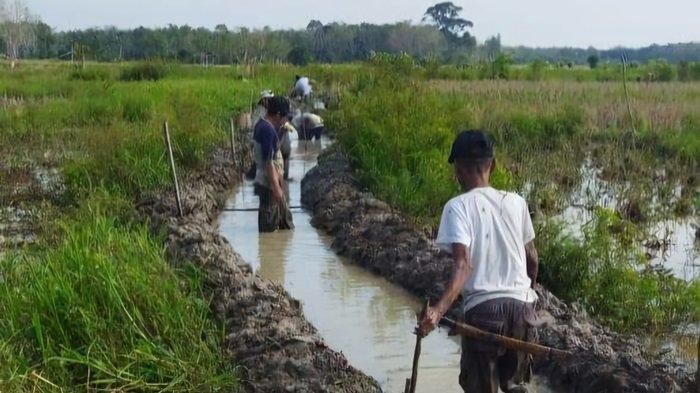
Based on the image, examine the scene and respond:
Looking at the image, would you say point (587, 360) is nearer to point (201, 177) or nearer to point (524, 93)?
point (201, 177)

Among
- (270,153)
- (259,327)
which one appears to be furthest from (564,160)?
(259,327)

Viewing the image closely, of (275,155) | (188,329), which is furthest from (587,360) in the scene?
(275,155)

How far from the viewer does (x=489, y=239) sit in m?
3.48

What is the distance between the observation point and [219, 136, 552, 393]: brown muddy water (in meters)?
5.66

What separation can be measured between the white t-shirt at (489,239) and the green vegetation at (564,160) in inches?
120

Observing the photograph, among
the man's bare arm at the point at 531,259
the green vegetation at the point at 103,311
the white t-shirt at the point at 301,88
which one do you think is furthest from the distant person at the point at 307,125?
the man's bare arm at the point at 531,259

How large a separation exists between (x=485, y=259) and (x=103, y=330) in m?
2.25

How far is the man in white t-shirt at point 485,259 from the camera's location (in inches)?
134

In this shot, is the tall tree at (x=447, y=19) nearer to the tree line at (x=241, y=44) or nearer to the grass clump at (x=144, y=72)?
the tree line at (x=241, y=44)

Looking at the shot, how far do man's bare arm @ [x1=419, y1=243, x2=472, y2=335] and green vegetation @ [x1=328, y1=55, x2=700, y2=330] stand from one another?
3274 millimetres

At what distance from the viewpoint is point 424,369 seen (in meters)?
5.61

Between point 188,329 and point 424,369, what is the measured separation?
1.43 m

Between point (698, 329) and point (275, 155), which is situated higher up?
point (275, 155)

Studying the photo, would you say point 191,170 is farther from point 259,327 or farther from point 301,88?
point 301,88
